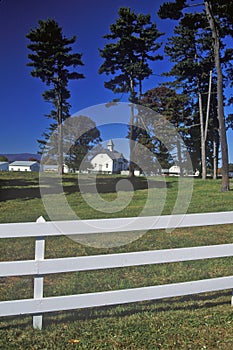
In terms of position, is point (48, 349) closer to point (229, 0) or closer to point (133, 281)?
point (133, 281)

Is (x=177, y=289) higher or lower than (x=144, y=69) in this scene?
lower

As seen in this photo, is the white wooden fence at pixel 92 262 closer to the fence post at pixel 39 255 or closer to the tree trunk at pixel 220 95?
the fence post at pixel 39 255

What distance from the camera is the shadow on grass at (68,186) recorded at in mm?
11133

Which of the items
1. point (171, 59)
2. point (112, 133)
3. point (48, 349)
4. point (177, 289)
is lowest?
point (48, 349)

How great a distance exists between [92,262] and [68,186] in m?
11.1

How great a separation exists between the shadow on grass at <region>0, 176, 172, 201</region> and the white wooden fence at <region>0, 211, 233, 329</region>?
271 inches

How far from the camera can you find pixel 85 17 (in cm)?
960

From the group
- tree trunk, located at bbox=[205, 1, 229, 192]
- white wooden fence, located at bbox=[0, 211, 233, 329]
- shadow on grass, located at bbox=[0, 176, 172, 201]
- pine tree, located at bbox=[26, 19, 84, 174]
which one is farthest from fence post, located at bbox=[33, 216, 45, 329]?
tree trunk, located at bbox=[205, 1, 229, 192]

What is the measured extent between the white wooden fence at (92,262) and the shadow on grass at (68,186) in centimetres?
688

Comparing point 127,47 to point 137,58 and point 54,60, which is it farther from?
point 54,60

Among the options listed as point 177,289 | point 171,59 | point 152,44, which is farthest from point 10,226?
point 171,59

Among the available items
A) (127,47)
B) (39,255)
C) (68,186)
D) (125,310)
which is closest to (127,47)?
(127,47)

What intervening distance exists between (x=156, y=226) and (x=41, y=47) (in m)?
11.8

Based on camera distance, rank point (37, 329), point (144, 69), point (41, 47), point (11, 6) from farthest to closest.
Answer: point (144, 69), point (41, 47), point (11, 6), point (37, 329)
